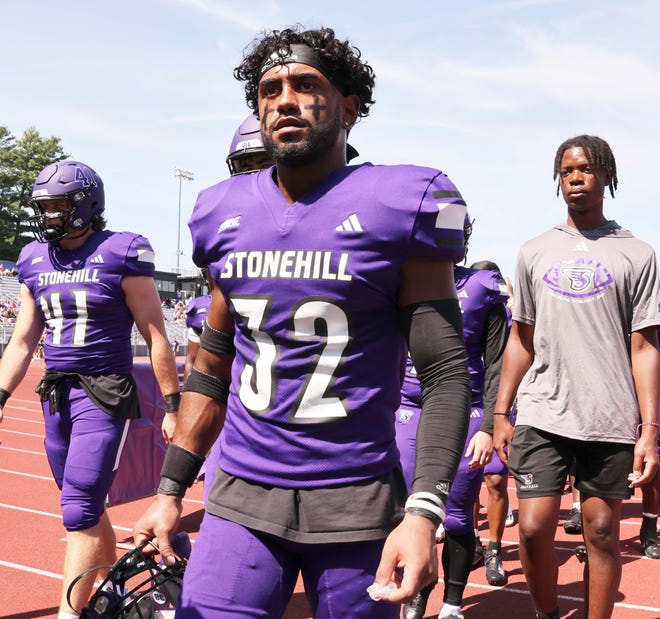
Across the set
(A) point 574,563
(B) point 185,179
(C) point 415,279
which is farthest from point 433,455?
(B) point 185,179

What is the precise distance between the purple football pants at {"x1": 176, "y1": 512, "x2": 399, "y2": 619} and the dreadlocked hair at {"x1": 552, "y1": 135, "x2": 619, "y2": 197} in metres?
2.75

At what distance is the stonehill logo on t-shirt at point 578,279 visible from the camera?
13.0ft

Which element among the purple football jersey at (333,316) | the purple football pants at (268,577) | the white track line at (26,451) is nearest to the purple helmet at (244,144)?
the purple football jersey at (333,316)

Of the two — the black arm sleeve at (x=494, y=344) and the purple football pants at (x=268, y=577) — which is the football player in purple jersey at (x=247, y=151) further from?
the purple football pants at (x=268, y=577)

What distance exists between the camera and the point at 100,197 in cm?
503

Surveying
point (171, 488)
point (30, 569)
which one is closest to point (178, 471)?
point (171, 488)

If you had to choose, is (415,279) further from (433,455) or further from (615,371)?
(615,371)

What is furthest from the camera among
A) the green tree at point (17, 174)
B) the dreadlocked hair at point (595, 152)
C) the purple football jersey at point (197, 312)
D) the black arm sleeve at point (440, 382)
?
the green tree at point (17, 174)

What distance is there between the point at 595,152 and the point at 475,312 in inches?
45.2

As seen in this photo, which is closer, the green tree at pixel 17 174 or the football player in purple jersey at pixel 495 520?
the football player in purple jersey at pixel 495 520

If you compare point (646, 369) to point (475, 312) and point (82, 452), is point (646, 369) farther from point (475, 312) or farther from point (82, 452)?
point (82, 452)

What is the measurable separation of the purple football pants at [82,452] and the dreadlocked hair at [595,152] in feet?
9.36

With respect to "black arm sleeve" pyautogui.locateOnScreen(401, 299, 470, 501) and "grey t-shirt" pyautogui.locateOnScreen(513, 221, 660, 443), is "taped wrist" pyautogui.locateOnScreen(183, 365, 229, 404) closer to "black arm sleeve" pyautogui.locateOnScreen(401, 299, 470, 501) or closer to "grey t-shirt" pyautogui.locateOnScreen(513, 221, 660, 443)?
"black arm sleeve" pyautogui.locateOnScreen(401, 299, 470, 501)

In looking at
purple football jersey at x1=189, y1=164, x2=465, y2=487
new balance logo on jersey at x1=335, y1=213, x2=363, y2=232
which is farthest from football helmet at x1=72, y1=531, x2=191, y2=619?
new balance logo on jersey at x1=335, y1=213, x2=363, y2=232
